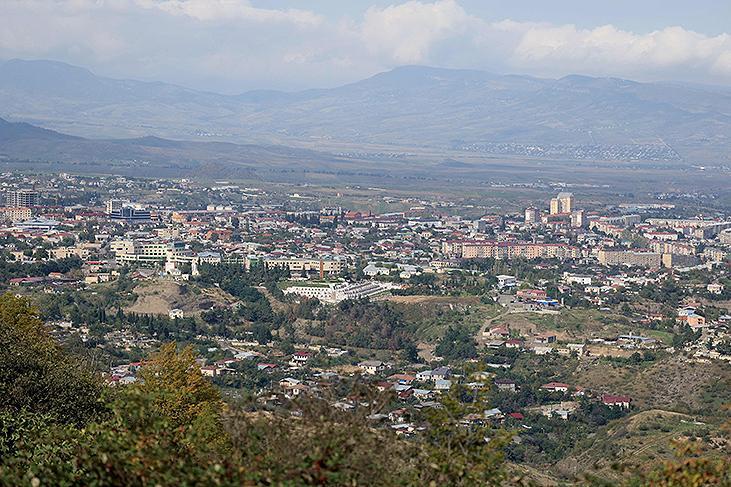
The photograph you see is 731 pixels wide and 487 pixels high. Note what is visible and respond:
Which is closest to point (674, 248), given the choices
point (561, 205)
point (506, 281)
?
point (506, 281)

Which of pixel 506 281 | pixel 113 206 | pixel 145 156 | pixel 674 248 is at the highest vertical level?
pixel 145 156

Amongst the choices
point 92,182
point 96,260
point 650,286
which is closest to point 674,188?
point 92,182

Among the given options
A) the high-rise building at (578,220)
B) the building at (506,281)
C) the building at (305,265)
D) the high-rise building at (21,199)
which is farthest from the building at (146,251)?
the high-rise building at (578,220)

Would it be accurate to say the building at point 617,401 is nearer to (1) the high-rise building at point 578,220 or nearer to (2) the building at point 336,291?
(2) the building at point 336,291

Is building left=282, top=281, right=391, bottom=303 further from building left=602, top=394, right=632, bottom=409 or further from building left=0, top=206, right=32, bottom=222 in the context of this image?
building left=0, top=206, right=32, bottom=222

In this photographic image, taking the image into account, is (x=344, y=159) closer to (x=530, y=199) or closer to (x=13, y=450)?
(x=530, y=199)

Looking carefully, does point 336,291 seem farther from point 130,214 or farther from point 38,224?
point 130,214
